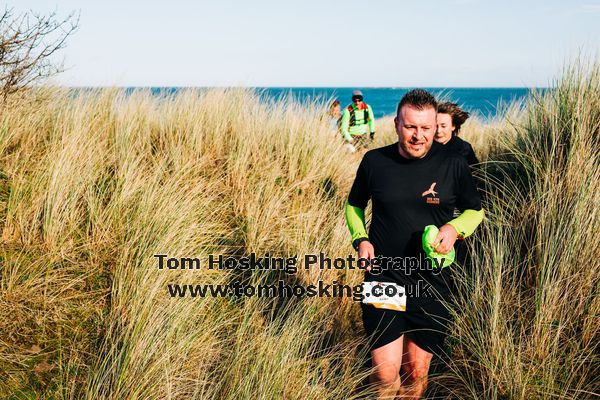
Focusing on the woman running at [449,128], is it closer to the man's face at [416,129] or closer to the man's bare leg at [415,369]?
the man's face at [416,129]

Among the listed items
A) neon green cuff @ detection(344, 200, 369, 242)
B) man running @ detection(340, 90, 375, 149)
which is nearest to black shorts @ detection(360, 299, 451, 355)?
neon green cuff @ detection(344, 200, 369, 242)

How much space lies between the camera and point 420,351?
3086 millimetres

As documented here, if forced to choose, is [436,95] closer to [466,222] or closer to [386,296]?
[466,222]

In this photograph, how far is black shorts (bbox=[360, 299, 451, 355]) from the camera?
297 centimetres

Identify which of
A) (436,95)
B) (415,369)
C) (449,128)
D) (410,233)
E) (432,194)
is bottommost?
(415,369)

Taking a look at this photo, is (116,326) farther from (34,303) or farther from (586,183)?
(586,183)

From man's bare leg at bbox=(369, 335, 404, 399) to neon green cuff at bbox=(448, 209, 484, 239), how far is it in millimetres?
769

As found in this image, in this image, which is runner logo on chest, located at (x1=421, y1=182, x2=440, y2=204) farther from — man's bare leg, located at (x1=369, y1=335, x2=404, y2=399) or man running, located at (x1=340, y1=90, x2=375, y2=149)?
man running, located at (x1=340, y1=90, x2=375, y2=149)

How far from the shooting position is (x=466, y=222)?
9.82 ft

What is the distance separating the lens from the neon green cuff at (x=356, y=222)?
3133 mm

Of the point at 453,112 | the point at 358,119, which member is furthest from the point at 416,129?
the point at 358,119

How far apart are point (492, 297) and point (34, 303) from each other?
3259 mm

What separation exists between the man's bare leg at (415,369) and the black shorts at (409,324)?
5cm

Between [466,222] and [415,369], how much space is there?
3.33 ft
